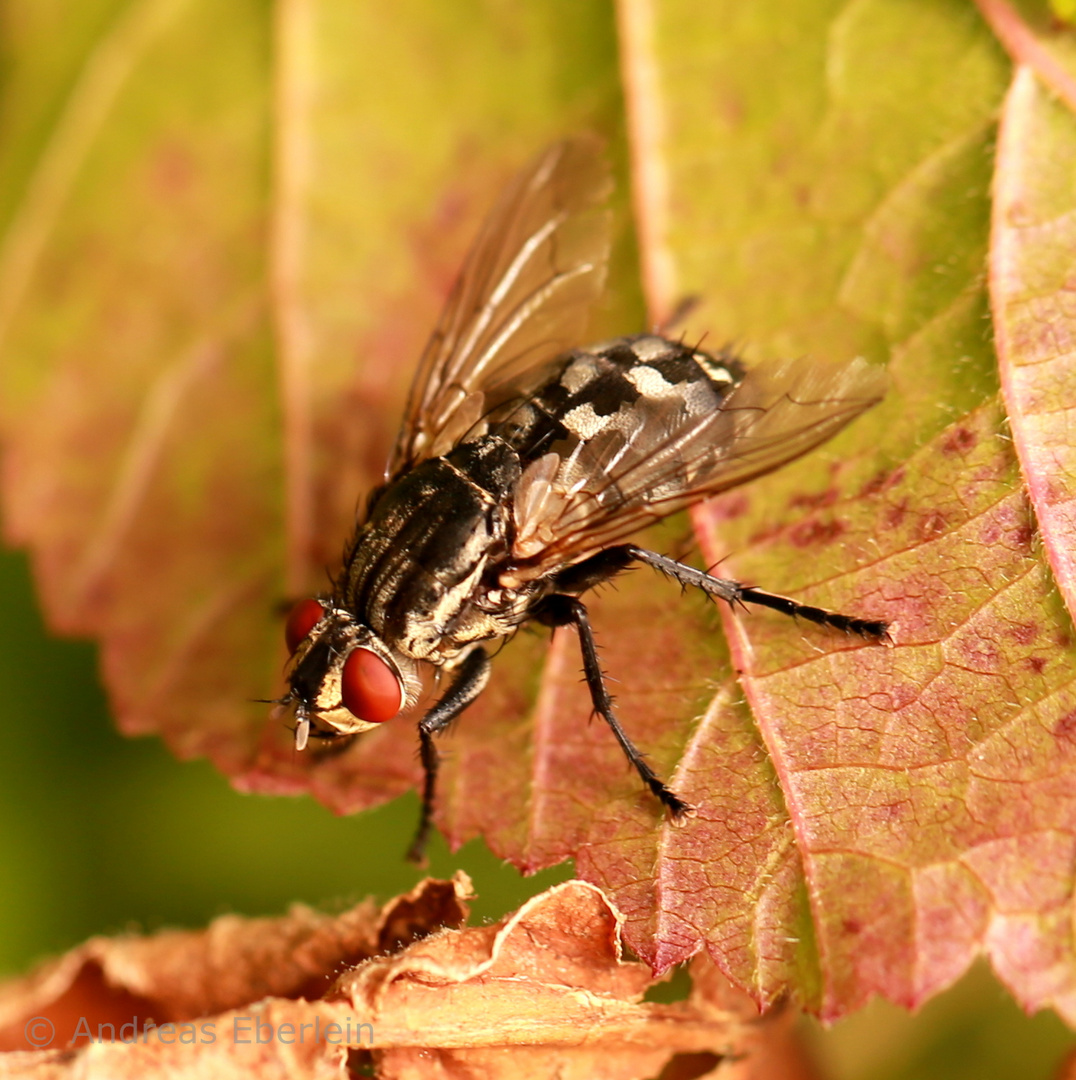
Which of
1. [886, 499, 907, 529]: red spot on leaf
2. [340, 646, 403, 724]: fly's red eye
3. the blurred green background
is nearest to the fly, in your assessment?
[340, 646, 403, 724]: fly's red eye

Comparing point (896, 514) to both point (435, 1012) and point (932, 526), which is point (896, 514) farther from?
point (435, 1012)

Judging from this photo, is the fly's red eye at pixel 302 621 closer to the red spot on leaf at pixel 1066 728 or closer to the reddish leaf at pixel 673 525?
the reddish leaf at pixel 673 525

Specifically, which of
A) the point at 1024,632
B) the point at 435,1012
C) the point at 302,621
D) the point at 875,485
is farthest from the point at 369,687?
the point at 1024,632

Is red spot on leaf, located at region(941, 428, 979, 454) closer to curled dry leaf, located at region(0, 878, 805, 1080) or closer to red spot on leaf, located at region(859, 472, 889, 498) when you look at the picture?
red spot on leaf, located at region(859, 472, 889, 498)

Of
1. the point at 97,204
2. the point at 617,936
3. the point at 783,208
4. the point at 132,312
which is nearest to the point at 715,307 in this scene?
the point at 783,208

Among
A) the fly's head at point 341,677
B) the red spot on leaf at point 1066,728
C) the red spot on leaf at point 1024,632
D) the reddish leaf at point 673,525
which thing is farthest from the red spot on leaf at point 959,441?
the fly's head at point 341,677
